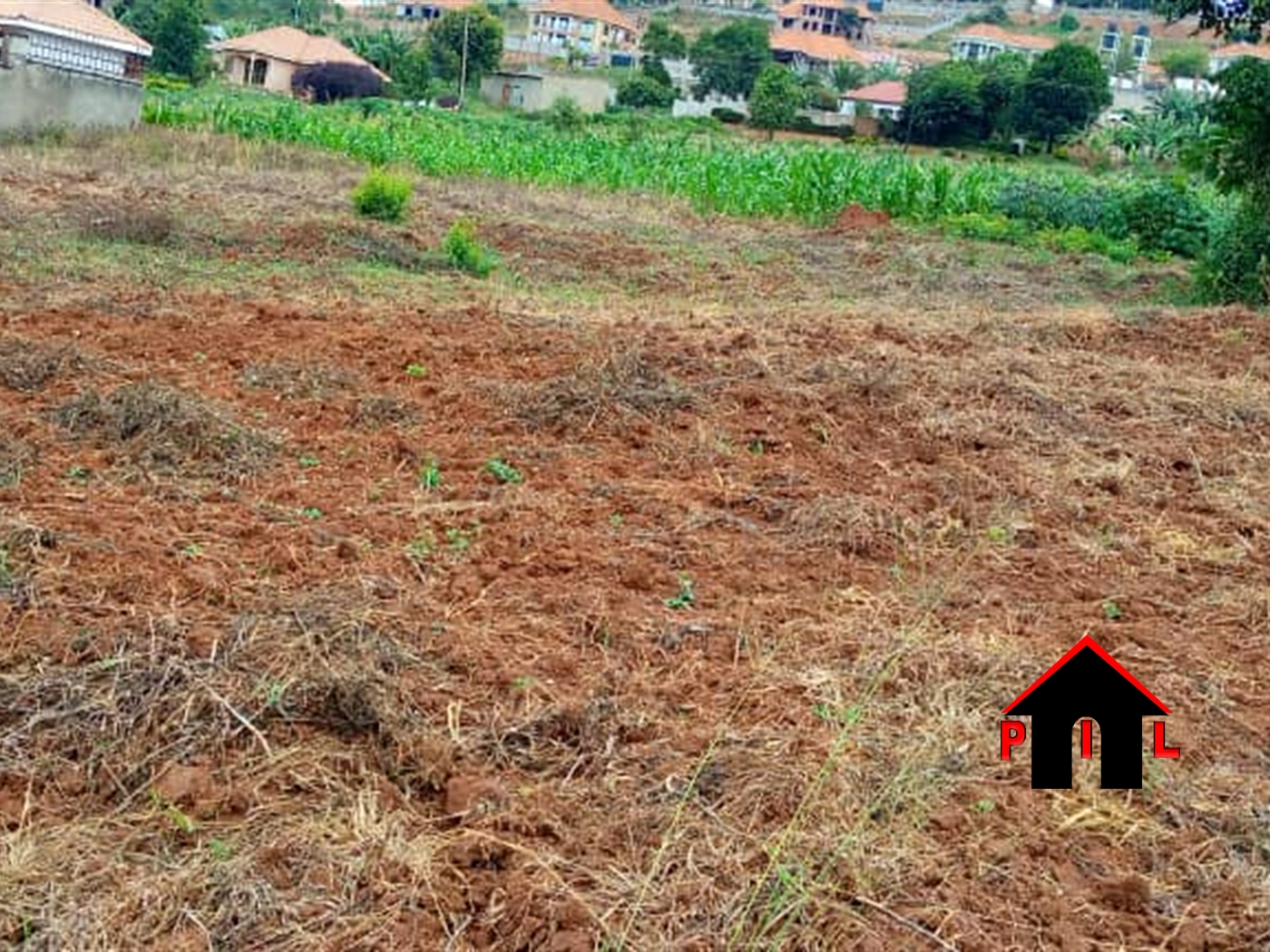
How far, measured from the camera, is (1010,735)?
10.4 ft

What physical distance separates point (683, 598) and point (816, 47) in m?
78.1

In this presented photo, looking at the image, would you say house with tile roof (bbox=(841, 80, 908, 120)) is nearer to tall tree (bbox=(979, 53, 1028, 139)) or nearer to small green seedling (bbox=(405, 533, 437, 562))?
tall tree (bbox=(979, 53, 1028, 139))

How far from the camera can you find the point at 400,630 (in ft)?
11.6

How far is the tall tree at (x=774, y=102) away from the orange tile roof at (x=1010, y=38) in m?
41.8

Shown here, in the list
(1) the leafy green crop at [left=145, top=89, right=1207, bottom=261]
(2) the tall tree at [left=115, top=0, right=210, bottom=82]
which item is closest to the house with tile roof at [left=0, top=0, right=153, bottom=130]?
(1) the leafy green crop at [left=145, top=89, right=1207, bottom=261]

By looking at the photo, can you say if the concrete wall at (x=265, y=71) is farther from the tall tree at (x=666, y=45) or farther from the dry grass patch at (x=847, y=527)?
the dry grass patch at (x=847, y=527)

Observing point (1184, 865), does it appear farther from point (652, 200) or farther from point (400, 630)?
point (652, 200)

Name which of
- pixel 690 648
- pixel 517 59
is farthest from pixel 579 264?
pixel 517 59

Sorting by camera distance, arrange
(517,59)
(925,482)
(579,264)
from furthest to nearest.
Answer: (517,59) < (579,264) < (925,482)

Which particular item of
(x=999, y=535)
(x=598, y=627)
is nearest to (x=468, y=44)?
(x=999, y=535)

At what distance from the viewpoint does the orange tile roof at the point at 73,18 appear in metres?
24.4

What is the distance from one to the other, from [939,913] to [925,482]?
302 centimetres

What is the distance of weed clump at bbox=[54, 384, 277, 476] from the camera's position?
479cm

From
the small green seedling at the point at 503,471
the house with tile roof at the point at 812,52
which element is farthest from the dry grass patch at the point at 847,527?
the house with tile roof at the point at 812,52
